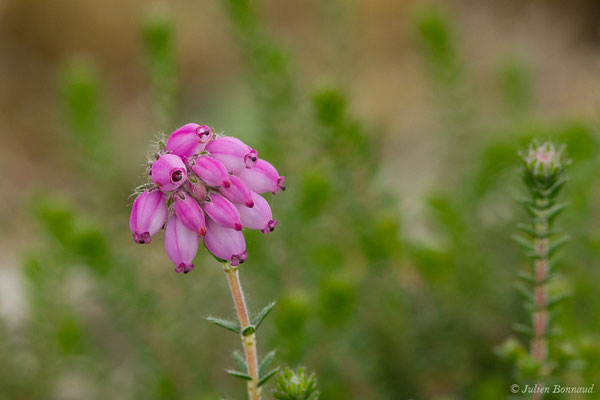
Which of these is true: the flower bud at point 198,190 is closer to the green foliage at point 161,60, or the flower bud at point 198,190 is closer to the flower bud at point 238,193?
the flower bud at point 238,193

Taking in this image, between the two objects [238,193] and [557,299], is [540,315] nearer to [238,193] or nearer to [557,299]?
[557,299]

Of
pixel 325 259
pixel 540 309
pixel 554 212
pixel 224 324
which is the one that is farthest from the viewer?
pixel 325 259

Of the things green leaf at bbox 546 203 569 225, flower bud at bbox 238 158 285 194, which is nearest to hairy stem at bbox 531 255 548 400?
green leaf at bbox 546 203 569 225

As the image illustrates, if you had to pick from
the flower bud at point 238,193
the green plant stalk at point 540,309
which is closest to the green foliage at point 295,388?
the flower bud at point 238,193

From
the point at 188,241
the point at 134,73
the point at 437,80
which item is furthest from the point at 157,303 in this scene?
the point at 134,73

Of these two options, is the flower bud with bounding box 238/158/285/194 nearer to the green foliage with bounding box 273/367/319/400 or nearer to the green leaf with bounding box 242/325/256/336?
the green leaf with bounding box 242/325/256/336

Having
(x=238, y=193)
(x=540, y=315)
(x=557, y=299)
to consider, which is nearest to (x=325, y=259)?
(x=540, y=315)

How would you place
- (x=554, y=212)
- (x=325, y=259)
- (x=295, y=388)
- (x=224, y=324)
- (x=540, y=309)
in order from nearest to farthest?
(x=224, y=324)
(x=295, y=388)
(x=554, y=212)
(x=540, y=309)
(x=325, y=259)
